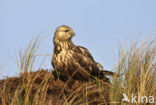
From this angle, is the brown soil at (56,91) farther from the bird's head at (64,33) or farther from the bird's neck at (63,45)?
the bird's head at (64,33)

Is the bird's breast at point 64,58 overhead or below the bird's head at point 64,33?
below

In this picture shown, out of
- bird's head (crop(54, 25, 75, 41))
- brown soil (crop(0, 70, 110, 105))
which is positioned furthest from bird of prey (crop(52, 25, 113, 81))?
brown soil (crop(0, 70, 110, 105))

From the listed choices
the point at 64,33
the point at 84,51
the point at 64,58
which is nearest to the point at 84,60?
the point at 84,51

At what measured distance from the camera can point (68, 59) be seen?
809 cm

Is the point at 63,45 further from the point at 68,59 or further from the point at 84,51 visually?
the point at 84,51

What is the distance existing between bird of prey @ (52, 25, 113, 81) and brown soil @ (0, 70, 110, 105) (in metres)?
0.26

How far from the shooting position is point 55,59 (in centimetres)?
815

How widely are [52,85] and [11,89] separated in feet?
3.47

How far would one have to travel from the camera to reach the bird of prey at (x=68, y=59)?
8.09 meters

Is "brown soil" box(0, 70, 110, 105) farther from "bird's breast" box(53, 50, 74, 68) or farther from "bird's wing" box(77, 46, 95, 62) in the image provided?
"bird's wing" box(77, 46, 95, 62)

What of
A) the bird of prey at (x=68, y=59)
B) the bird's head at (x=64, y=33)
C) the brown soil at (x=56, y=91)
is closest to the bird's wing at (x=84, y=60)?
the bird of prey at (x=68, y=59)

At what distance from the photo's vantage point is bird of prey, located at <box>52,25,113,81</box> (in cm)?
809

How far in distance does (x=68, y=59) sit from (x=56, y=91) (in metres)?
0.91

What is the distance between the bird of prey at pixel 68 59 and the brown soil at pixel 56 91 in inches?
10.4
